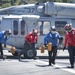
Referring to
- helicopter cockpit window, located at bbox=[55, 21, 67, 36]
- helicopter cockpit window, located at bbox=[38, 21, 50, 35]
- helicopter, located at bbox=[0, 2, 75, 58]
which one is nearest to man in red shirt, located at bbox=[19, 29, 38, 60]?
helicopter, located at bbox=[0, 2, 75, 58]

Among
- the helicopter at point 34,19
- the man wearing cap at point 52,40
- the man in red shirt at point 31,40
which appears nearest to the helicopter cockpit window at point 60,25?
the helicopter at point 34,19

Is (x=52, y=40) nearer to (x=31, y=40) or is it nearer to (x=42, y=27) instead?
(x=31, y=40)

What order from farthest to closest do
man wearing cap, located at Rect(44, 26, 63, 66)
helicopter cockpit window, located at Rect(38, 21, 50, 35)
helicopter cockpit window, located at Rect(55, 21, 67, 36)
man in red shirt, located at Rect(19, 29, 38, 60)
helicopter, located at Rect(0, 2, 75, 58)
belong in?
1. helicopter cockpit window, located at Rect(55, 21, 67, 36)
2. helicopter cockpit window, located at Rect(38, 21, 50, 35)
3. helicopter, located at Rect(0, 2, 75, 58)
4. man in red shirt, located at Rect(19, 29, 38, 60)
5. man wearing cap, located at Rect(44, 26, 63, 66)

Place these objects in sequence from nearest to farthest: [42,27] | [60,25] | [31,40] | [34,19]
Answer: [31,40], [34,19], [42,27], [60,25]

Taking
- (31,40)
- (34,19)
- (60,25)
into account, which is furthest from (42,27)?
(31,40)

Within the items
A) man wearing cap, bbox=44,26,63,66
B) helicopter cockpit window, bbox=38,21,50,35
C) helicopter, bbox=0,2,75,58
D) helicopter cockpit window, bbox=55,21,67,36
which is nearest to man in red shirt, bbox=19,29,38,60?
helicopter, bbox=0,2,75,58

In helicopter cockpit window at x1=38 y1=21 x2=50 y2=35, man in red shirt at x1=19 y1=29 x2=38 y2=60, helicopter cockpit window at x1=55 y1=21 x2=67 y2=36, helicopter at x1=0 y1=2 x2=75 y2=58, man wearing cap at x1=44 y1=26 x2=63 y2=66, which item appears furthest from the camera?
helicopter cockpit window at x1=55 y1=21 x2=67 y2=36

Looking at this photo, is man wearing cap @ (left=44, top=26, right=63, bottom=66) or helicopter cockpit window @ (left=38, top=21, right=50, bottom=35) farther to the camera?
helicopter cockpit window @ (left=38, top=21, right=50, bottom=35)

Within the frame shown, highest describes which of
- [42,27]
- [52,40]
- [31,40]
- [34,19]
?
[34,19]

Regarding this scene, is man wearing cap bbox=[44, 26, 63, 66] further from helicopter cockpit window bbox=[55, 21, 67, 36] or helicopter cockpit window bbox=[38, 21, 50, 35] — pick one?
helicopter cockpit window bbox=[55, 21, 67, 36]

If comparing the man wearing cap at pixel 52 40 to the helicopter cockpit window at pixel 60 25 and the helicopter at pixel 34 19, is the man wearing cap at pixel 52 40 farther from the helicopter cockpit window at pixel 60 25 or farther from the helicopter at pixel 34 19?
the helicopter cockpit window at pixel 60 25

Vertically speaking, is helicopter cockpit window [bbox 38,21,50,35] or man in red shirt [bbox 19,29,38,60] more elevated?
helicopter cockpit window [bbox 38,21,50,35]

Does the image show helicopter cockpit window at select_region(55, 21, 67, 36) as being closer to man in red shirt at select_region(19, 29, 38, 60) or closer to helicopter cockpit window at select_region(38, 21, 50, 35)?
helicopter cockpit window at select_region(38, 21, 50, 35)

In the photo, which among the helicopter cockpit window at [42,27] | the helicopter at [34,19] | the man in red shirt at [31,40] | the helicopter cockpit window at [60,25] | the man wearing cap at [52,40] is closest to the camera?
the man wearing cap at [52,40]
